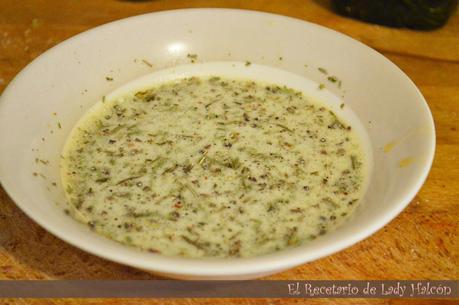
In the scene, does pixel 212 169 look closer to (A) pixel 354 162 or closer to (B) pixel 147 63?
(A) pixel 354 162

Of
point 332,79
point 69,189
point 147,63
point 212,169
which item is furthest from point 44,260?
point 332,79

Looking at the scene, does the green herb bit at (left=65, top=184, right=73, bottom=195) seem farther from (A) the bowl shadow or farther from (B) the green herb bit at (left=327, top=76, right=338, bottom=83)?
(B) the green herb bit at (left=327, top=76, right=338, bottom=83)

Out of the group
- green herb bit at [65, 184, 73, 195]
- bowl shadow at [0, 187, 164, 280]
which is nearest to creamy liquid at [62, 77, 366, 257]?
green herb bit at [65, 184, 73, 195]

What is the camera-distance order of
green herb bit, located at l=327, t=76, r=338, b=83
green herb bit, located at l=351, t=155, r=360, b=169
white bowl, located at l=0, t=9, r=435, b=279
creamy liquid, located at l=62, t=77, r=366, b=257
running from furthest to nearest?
green herb bit, located at l=327, t=76, r=338, b=83 < green herb bit, located at l=351, t=155, r=360, b=169 < creamy liquid, located at l=62, t=77, r=366, b=257 < white bowl, located at l=0, t=9, r=435, b=279

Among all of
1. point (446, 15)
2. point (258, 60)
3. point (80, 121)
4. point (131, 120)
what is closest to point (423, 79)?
point (446, 15)

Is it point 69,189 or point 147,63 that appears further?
point 147,63

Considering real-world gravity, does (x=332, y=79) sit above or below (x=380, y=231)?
above
